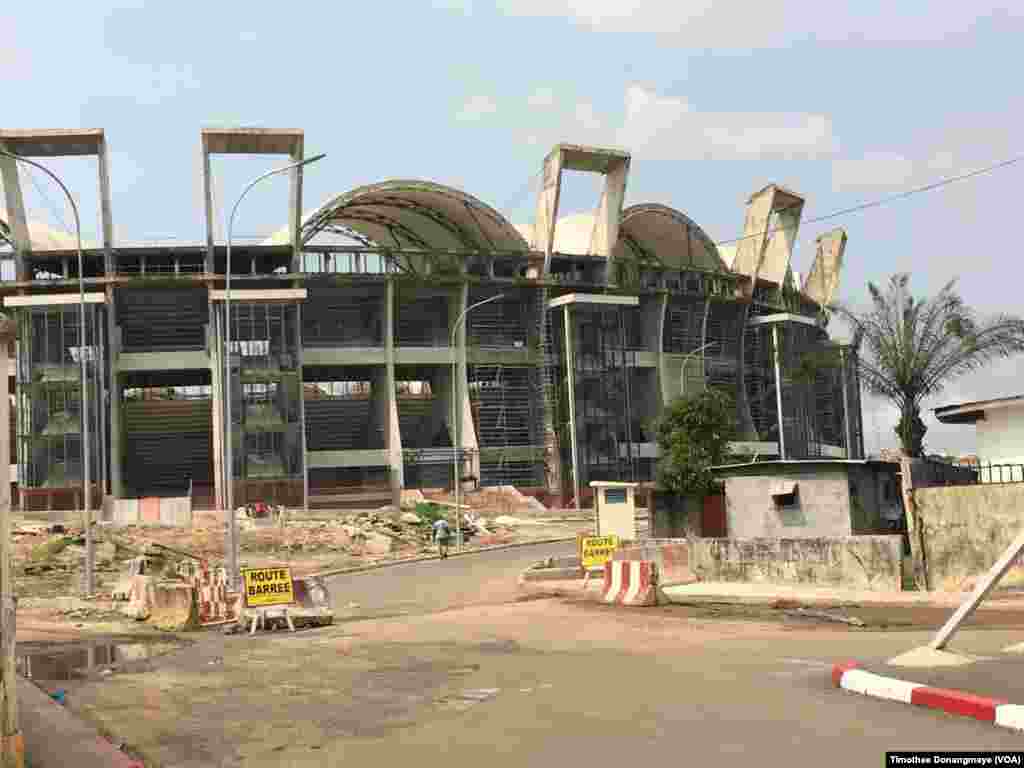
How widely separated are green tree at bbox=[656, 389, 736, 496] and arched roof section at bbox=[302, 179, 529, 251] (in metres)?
23.4

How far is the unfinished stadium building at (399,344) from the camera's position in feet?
193

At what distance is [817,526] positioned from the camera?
26.5 meters

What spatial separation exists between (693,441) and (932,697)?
32.8m

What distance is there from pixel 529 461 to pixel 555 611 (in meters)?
45.6

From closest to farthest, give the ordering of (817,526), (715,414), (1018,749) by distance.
A: (1018,749) < (817,526) < (715,414)

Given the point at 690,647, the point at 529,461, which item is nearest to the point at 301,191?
the point at 529,461

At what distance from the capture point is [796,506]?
26.9 meters

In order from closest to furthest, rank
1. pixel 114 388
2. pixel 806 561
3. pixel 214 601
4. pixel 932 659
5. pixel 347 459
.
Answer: pixel 932 659
pixel 214 601
pixel 806 561
pixel 114 388
pixel 347 459

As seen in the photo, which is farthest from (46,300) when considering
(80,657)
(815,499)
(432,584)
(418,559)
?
(80,657)

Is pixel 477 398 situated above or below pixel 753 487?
above

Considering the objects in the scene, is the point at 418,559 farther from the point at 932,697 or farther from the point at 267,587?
the point at 932,697

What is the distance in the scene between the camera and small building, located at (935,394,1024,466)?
23.5 metres

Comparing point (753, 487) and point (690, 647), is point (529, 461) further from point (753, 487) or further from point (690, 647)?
point (690, 647)

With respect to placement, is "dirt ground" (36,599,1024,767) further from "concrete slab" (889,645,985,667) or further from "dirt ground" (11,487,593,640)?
"dirt ground" (11,487,593,640)
